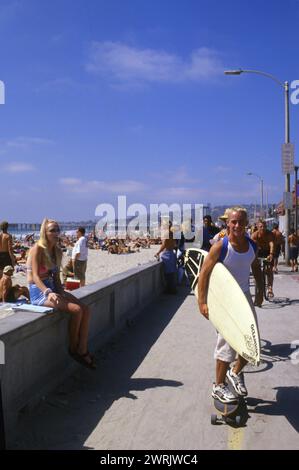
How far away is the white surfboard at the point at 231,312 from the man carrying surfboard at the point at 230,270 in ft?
0.24

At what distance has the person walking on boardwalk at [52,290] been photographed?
17.4 feet

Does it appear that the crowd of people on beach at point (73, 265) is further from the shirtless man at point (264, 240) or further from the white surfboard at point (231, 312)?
the white surfboard at point (231, 312)

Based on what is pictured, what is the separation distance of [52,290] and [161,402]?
5.50 ft

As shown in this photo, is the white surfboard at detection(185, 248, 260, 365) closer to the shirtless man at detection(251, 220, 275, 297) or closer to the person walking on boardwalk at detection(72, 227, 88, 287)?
the shirtless man at detection(251, 220, 275, 297)

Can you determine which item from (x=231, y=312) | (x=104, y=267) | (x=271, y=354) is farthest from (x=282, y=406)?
(x=104, y=267)

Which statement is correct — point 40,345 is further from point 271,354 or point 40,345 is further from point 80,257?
point 80,257

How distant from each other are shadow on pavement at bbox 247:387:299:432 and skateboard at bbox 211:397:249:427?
244 millimetres

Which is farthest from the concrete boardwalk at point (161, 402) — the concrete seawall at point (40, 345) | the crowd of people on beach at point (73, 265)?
the crowd of people on beach at point (73, 265)

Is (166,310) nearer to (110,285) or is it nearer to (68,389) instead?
(110,285)

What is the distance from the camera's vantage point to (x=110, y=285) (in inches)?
292

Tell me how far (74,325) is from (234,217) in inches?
81.3

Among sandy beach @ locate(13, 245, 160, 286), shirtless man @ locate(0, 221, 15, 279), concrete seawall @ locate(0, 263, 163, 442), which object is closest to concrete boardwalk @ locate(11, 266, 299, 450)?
concrete seawall @ locate(0, 263, 163, 442)

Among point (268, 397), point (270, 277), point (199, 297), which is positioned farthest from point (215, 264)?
point (270, 277)

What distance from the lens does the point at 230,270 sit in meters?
4.66
